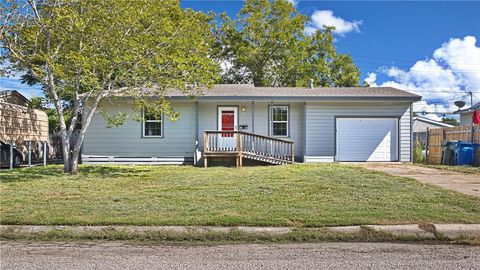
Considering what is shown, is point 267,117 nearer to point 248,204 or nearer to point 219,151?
point 219,151

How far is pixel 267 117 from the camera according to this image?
1644cm

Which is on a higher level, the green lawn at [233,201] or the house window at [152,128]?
the house window at [152,128]

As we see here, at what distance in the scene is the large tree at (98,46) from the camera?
977 cm

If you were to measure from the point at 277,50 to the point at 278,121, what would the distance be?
516 inches

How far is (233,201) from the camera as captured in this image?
22.3 ft

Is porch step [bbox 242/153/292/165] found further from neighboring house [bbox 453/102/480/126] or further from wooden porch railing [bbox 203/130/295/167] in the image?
neighboring house [bbox 453/102/480/126]

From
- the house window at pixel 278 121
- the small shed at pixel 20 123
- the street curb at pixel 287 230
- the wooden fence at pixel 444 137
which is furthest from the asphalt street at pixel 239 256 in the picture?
the wooden fence at pixel 444 137

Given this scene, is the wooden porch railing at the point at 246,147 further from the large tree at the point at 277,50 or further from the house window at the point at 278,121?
the large tree at the point at 277,50

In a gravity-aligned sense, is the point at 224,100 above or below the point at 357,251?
above

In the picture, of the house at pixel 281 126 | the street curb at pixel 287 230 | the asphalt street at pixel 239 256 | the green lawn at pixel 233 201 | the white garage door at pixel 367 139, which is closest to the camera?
the asphalt street at pixel 239 256

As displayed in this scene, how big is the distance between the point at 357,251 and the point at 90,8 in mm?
8578

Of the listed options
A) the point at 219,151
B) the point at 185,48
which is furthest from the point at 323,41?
the point at 185,48

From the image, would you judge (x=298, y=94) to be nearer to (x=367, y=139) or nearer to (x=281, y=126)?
(x=281, y=126)

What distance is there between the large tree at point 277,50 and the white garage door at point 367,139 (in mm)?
11365
